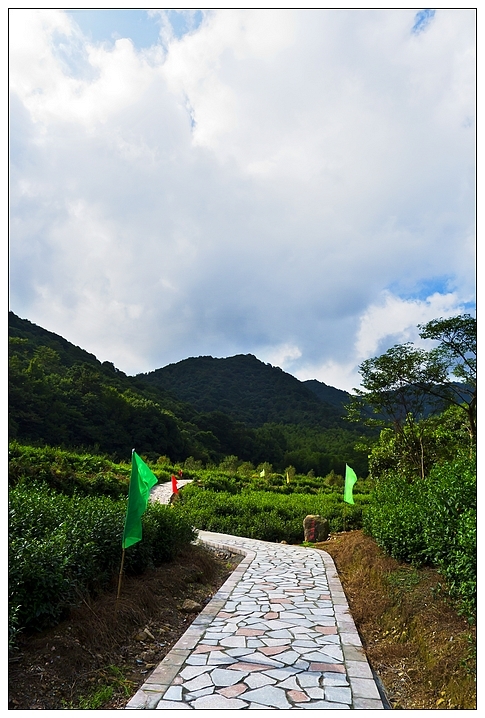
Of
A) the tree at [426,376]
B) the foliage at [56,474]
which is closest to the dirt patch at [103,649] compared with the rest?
the foliage at [56,474]

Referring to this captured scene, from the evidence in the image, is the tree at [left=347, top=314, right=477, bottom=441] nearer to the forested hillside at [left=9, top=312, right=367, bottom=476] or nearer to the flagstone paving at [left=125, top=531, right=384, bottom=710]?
the flagstone paving at [left=125, top=531, right=384, bottom=710]

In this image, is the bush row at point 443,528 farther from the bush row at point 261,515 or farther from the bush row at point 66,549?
→ the bush row at point 261,515

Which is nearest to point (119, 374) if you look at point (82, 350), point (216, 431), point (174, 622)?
point (82, 350)

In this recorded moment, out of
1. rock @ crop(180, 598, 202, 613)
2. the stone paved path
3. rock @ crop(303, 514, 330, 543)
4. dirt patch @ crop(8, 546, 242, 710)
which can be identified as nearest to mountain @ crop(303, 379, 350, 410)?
rock @ crop(303, 514, 330, 543)

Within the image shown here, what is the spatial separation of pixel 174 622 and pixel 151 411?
29.9 m

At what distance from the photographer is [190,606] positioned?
5.43 m

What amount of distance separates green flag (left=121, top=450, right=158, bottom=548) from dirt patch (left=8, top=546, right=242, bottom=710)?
2.03 ft

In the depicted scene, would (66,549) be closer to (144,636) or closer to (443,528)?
(144,636)

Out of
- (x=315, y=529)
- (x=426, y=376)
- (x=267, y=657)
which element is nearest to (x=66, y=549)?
(x=267, y=657)

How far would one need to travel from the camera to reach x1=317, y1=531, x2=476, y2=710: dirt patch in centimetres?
334

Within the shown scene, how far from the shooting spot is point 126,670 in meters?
3.87

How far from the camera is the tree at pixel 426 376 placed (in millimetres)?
11000

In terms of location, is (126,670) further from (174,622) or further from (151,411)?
(151,411)

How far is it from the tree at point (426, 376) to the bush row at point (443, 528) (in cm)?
508
